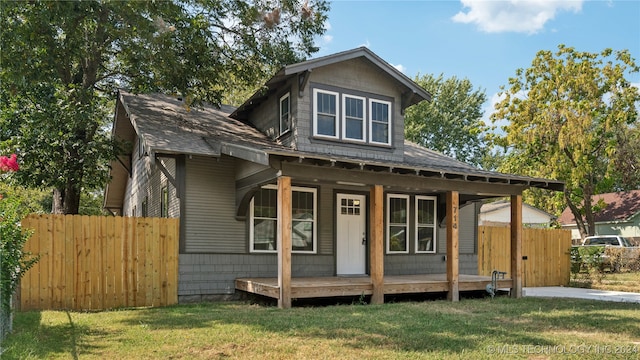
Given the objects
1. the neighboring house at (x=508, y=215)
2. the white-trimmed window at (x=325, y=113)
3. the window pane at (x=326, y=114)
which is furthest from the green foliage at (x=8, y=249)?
the neighboring house at (x=508, y=215)

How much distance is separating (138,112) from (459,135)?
3340 centimetres

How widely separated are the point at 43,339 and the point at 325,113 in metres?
7.76

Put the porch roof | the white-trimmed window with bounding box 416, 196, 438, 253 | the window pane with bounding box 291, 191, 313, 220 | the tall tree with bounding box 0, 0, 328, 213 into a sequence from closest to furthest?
the porch roof
the tall tree with bounding box 0, 0, 328, 213
the window pane with bounding box 291, 191, 313, 220
the white-trimmed window with bounding box 416, 196, 438, 253

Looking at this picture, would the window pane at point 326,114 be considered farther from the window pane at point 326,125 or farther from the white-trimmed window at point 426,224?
the white-trimmed window at point 426,224

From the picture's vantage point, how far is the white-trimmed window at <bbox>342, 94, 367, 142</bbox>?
12312mm

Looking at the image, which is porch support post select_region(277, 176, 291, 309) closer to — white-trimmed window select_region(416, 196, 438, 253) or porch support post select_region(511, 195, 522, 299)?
white-trimmed window select_region(416, 196, 438, 253)

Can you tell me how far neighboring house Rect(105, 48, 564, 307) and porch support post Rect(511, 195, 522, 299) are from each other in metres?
0.07

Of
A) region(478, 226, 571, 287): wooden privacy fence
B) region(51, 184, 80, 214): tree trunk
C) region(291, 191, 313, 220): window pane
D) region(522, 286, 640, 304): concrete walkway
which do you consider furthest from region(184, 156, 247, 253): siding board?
region(478, 226, 571, 287): wooden privacy fence

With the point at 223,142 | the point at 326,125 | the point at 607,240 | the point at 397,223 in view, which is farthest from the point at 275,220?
the point at 607,240

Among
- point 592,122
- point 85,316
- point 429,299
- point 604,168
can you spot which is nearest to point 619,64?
point 592,122

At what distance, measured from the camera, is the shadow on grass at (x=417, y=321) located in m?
6.39

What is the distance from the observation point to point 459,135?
4181 centimetres

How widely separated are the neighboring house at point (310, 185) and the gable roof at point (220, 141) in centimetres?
5

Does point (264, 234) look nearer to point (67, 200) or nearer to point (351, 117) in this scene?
point (351, 117)
